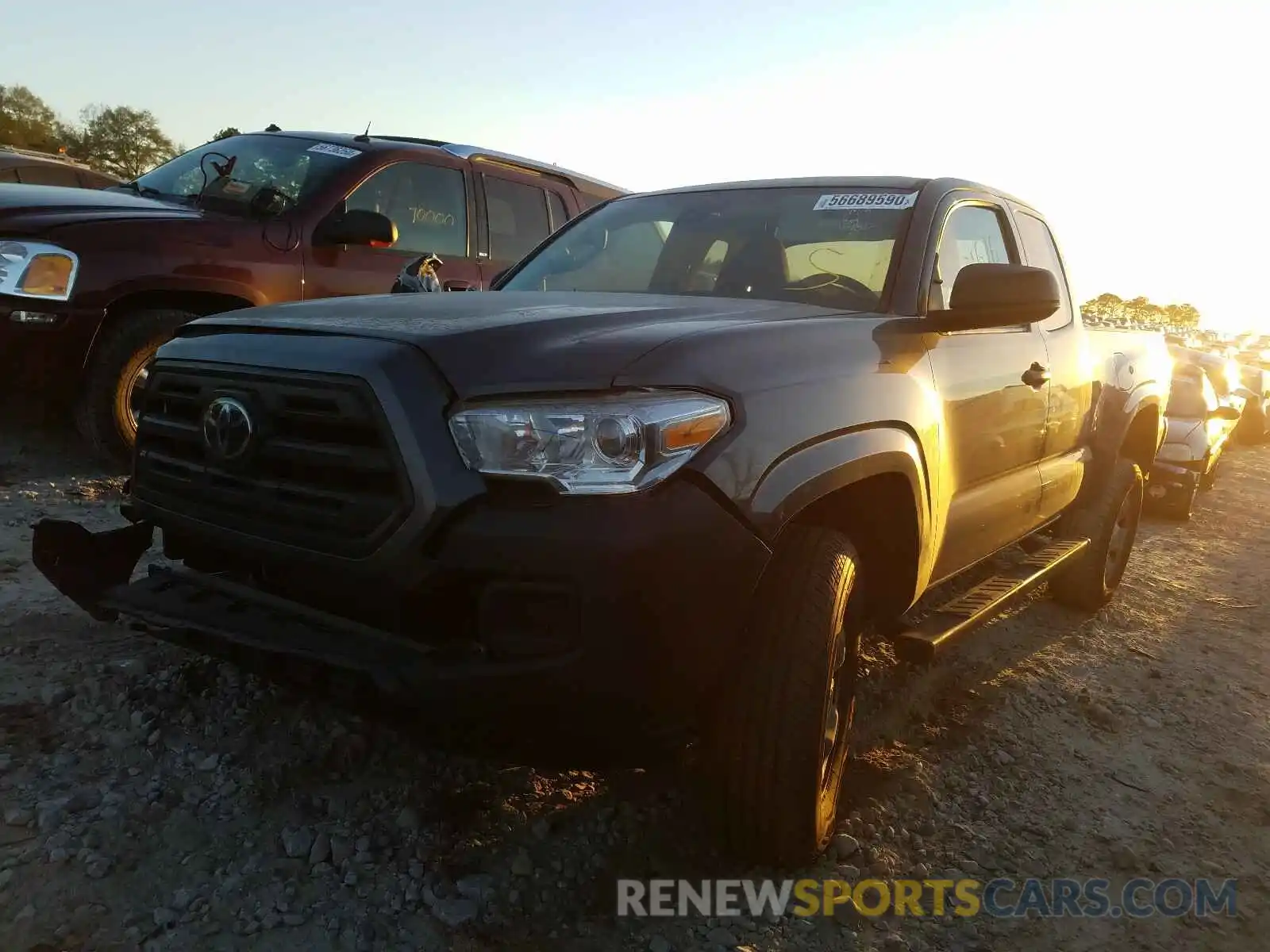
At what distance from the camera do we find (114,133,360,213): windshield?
16.3ft

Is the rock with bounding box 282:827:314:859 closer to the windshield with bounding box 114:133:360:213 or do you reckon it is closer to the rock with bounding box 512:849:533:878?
the rock with bounding box 512:849:533:878

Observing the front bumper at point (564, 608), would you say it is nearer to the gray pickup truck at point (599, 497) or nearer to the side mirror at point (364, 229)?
the gray pickup truck at point (599, 497)

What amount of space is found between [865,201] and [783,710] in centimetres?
Result: 188

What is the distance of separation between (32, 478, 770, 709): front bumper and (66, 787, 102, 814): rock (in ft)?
2.43

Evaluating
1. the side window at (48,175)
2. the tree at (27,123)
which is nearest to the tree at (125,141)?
the tree at (27,123)

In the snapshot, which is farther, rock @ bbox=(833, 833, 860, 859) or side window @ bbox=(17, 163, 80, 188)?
side window @ bbox=(17, 163, 80, 188)

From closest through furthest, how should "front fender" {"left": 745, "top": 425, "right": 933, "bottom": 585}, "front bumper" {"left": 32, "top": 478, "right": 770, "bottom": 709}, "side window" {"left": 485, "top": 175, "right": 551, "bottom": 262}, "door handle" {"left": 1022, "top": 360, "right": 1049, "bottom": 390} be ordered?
1. "front bumper" {"left": 32, "top": 478, "right": 770, "bottom": 709}
2. "front fender" {"left": 745, "top": 425, "right": 933, "bottom": 585}
3. "door handle" {"left": 1022, "top": 360, "right": 1049, "bottom": 390}
4. "side window" {"left": 485, "top": 175, "right": 551, "bottom": 262}

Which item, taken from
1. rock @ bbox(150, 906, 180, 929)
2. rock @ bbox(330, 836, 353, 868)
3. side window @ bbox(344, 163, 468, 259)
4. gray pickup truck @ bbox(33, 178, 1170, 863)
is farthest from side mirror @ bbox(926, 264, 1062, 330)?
side window @ bbox(344, 163, 468, 259)

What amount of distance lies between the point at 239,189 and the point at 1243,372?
1600 cm

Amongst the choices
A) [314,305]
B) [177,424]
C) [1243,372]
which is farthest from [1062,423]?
[1243,372]

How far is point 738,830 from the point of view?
2236 mm

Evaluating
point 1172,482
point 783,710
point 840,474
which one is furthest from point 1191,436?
point 783,710

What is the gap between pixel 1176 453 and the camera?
823 cm

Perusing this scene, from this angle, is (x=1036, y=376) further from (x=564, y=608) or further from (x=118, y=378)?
(x=118, y=378)
